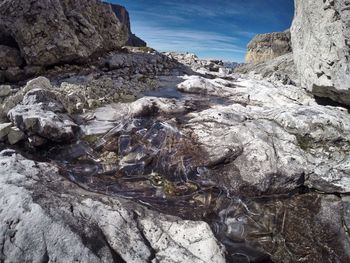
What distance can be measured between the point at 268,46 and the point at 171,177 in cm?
5599

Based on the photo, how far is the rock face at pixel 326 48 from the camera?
10.4 metres

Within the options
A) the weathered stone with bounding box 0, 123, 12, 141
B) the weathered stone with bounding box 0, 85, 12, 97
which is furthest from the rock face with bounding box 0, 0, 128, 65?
the weathered stone with bounding box 0, 123, 12, 141

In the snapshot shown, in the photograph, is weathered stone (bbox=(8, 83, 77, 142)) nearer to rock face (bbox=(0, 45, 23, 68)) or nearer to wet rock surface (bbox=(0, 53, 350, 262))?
wet rock surface (bbox=(0, 53, 350, 262))

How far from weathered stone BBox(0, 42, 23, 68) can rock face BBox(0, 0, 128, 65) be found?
1.27ft

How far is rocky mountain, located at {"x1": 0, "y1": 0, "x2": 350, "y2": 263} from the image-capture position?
5367mm

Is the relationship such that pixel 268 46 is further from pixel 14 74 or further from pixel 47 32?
pixel 14 74

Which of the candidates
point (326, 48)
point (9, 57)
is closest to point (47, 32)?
point (9, 57)

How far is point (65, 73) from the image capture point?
16.5 metres

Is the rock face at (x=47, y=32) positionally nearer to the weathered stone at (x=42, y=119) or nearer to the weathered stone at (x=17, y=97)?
the weathered stone at (x=17, y=97)

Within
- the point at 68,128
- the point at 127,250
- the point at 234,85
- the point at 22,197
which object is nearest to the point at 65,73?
the point at 68,128

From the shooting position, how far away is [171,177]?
8133 millimetres

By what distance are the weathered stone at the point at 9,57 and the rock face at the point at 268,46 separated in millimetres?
44374

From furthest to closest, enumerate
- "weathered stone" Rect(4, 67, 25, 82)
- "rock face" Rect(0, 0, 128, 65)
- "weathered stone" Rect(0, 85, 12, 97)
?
"rock face" Rect(0, 0, 128, 65) → "weathered stone" Rect(4, 67, 25, 82) → "weathered stone" Rect(0, 85, 12, 97)

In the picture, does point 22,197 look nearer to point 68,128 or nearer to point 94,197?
point 94,197
